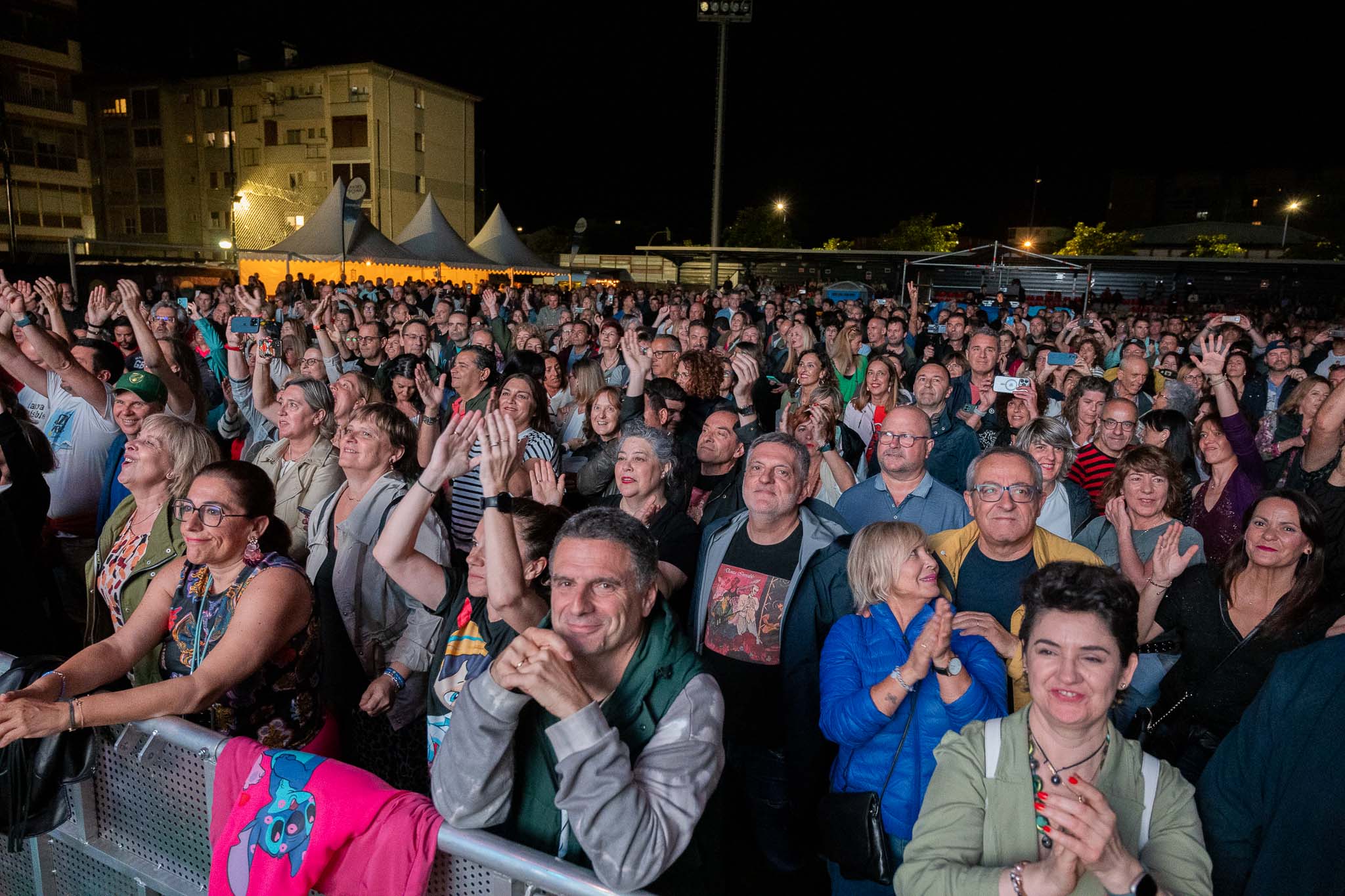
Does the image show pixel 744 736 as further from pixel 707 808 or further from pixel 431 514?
pixel 431 514

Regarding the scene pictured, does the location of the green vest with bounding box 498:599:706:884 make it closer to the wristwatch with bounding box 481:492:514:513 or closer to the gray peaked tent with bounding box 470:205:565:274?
the wristwatch with bounding box 481:492:514:513

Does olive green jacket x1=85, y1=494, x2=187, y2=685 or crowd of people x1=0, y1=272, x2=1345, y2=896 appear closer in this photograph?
crowd of people x1=0, y1=272, x2=1345, y2=896

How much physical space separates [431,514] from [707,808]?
1807mm

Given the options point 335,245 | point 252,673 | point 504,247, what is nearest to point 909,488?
point 252,673

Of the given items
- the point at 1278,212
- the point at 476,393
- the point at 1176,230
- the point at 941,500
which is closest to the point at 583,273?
the point at 476,393

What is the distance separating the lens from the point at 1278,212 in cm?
6519

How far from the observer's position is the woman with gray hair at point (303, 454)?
4012mm

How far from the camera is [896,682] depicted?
221 centimetres

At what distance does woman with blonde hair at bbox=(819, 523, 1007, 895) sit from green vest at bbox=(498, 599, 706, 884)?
0.63 metres

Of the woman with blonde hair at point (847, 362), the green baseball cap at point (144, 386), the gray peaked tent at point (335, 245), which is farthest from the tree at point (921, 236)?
the green baseball cap at point (144, 386)

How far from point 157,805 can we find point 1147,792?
2544 millimetres

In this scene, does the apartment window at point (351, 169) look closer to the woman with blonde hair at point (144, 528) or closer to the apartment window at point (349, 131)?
the apartment window at point (349, 131)

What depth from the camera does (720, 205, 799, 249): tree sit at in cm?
5384

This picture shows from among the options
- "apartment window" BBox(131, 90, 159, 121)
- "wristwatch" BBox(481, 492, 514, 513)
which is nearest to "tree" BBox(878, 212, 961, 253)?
"apartment window" BBox(131, 90, 159, 121)
